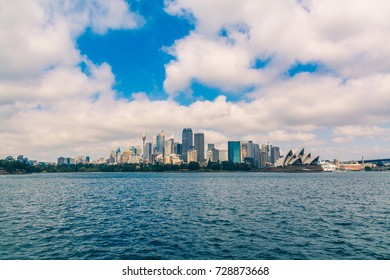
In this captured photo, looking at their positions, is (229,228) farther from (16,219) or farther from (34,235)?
(16,219)

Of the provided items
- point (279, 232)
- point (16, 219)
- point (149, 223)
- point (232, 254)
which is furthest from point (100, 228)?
point (279, 232)

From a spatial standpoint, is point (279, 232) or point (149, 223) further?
point (149, 223)

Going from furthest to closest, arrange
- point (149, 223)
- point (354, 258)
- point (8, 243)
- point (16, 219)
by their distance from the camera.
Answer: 1. point (16, 219)
2. point (149, 223)
3. point (8, 243)
4. point (354, 258)
